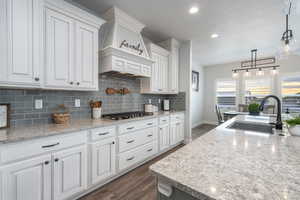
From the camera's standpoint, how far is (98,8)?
2.31m

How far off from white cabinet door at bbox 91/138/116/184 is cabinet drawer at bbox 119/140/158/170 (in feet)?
0.55

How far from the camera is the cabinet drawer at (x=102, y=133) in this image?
5.76 feet

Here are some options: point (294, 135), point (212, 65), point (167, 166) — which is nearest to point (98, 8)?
point (167, 166)

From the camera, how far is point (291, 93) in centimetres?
455

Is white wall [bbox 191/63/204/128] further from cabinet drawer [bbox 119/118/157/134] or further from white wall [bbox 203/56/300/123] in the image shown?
cabinet drawer [bbox 119/118/157/134]

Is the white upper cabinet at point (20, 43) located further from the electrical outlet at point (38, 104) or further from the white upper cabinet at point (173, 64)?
the white upper cabinet at point (173, 64)

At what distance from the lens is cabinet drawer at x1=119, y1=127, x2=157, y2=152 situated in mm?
2121

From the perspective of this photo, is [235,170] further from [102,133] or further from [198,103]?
[198,103]

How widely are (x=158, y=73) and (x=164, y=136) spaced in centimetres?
150

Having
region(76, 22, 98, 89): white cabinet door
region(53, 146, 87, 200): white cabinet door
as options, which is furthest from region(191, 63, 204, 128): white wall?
region(53, 146, 87, 200): white cabinet door

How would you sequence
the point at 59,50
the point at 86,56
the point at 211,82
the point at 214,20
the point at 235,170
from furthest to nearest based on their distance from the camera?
the point at 211,82, the point at 214,20, the point at 86,56, the point at 59,50, the point at 235,170

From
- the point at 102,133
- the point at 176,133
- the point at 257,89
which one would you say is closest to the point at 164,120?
the point at 176,133

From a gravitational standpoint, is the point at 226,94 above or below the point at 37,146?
above

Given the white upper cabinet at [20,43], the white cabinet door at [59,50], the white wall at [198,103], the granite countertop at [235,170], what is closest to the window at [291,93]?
the white wall at [198,103]
